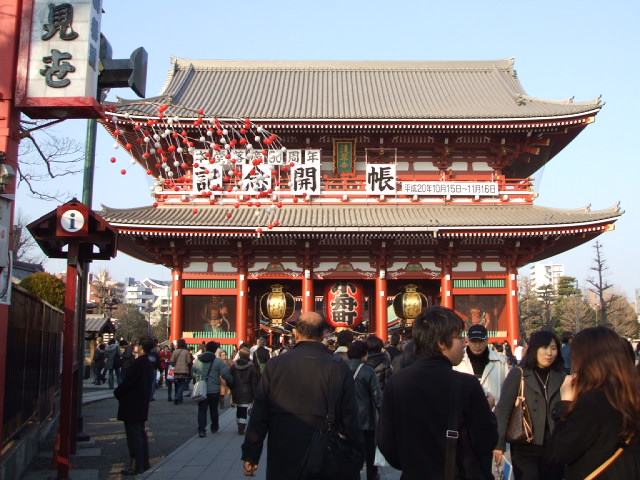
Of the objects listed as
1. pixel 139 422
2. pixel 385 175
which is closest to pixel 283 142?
pixel 385 175

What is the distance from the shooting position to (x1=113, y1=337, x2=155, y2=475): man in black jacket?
8914 millimetres

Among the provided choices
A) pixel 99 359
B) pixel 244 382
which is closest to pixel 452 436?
pixel 244 382

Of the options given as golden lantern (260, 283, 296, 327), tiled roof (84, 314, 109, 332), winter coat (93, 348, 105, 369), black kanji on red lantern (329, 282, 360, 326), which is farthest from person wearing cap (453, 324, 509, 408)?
tiled roof (84, 314, 109, 332)

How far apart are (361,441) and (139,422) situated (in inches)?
192

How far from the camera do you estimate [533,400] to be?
5664 mm

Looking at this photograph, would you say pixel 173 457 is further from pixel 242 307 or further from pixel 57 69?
pixel 242 307

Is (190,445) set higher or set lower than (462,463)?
lower

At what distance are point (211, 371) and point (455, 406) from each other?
30.5 feet

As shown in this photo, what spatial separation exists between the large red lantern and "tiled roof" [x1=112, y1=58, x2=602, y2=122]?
5780mm

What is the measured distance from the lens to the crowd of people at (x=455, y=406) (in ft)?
12.4

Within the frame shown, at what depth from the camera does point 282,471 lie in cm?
496

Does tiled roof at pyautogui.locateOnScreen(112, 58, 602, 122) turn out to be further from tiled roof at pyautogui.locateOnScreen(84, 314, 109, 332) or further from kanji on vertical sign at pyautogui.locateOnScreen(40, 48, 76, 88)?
kanji on vertical sign at pyautogui.locateOnScreen(40, 48, 76, 88)

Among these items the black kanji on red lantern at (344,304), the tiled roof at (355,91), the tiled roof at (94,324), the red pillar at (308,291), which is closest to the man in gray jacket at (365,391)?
the red pillar at (308,291)

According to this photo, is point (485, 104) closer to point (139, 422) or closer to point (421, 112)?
point (421, 112)
